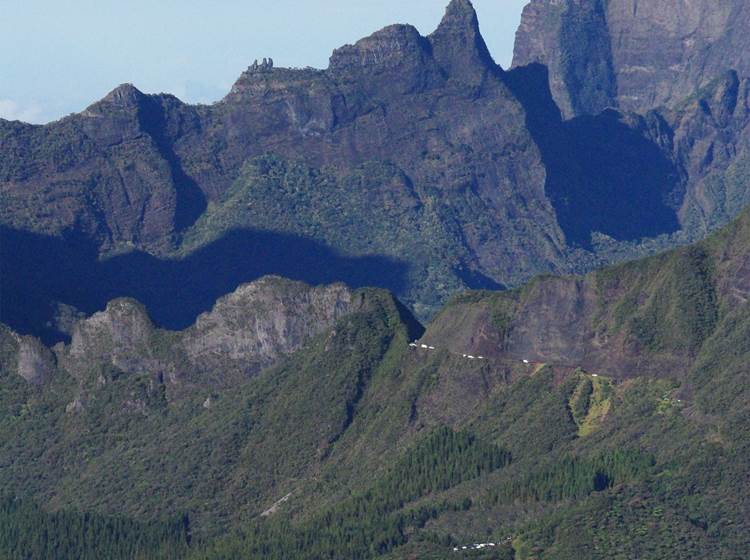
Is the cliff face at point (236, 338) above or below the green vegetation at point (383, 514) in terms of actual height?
above

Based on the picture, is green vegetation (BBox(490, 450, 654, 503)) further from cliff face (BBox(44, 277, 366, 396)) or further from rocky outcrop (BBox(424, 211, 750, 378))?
cliff face (BBox(44, 277, 366, 396))

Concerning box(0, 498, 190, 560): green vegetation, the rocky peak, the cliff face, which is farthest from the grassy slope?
box(0, 498, 190, 560): green vegetation

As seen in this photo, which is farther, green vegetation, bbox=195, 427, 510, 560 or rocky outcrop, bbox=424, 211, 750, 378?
rocky outcrop, bbox=424, 211, 750, 378

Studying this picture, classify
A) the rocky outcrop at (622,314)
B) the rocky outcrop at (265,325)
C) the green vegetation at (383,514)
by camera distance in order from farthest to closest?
the rocky outcrop at (265,325) < the rocky outcrop at (622,314) < the green vegetation at (383,514)

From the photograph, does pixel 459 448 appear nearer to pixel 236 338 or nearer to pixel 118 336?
pixel 236 338

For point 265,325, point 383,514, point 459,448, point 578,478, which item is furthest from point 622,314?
point 265,325

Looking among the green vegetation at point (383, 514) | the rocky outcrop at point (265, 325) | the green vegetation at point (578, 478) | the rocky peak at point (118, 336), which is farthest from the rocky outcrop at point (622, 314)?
the rocky peak at point (118, 336)

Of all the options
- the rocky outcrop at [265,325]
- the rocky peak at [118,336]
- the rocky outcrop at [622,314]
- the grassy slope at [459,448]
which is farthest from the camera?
the rocky peak at [118,336]

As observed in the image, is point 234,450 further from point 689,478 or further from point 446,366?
A: point 689,478

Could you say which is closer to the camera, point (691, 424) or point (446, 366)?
point (691, 424)

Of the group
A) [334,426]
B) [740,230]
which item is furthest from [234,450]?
[740,230]

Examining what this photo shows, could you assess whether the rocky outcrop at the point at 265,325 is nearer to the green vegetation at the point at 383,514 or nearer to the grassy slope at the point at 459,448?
the grassy slope at the point at 459,448
